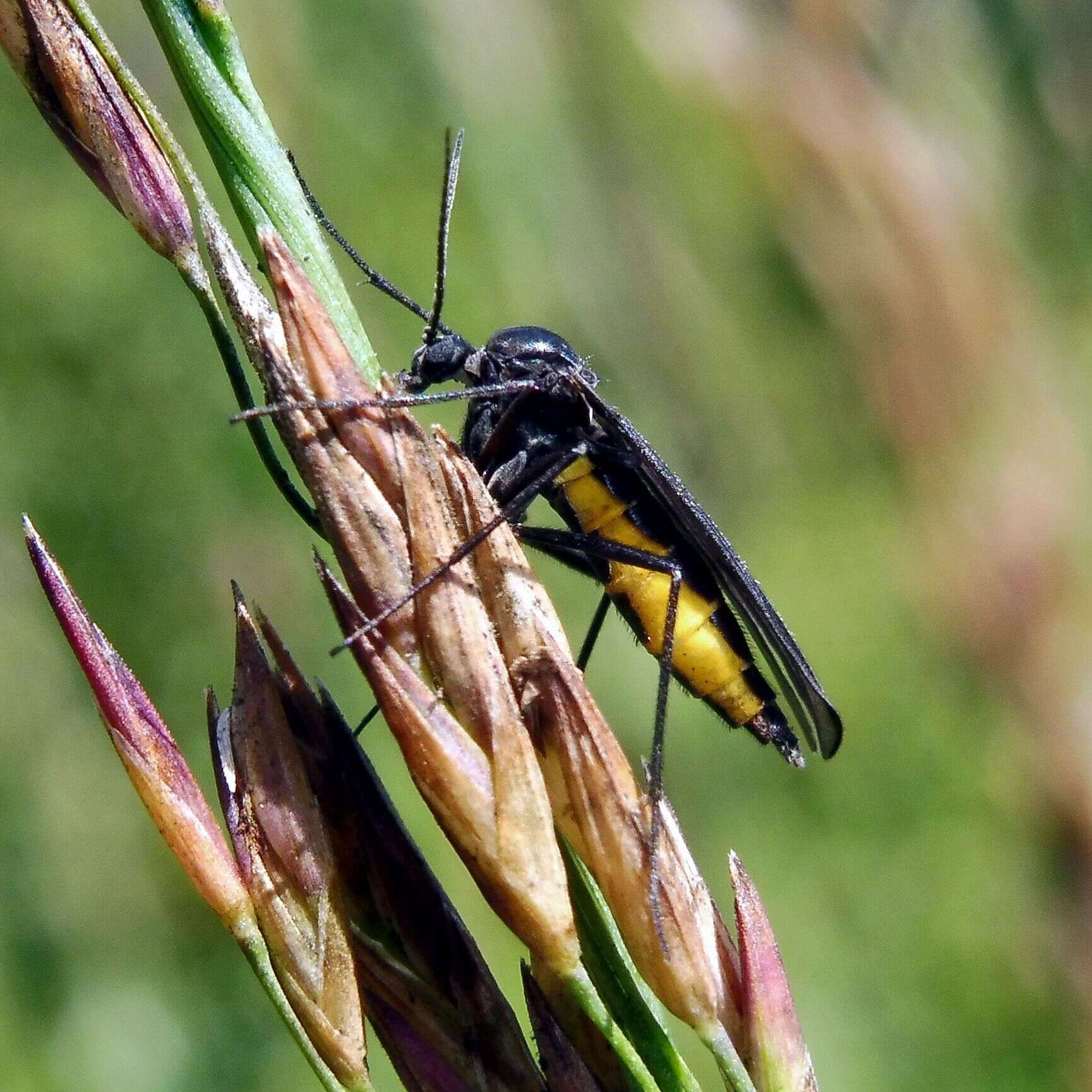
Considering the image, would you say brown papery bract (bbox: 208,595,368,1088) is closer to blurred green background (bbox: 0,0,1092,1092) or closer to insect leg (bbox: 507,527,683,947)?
Result: insect leg (bbox: 507,527,683,947)

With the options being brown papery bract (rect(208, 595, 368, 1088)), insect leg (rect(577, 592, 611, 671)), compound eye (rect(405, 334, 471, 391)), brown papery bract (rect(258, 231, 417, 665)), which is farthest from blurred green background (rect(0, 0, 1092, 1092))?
brown papery bract (rect(258, 231, 417, 665))

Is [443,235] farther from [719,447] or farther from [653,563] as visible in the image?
[719,447]

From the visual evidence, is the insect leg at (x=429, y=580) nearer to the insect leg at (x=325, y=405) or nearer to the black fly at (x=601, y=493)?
the insect leg at (x=325, y=405)

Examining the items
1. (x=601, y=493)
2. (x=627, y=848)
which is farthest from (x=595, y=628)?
(x=627, y=848)

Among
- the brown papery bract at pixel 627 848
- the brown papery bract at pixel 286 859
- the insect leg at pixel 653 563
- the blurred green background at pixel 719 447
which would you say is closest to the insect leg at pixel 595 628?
the insect leg at pixel 653 563

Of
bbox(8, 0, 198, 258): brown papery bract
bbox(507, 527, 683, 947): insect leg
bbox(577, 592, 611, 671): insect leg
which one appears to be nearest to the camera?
bbox(8, 0, 198, 258): brown papery bract

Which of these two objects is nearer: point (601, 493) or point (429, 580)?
point (429, 580)
